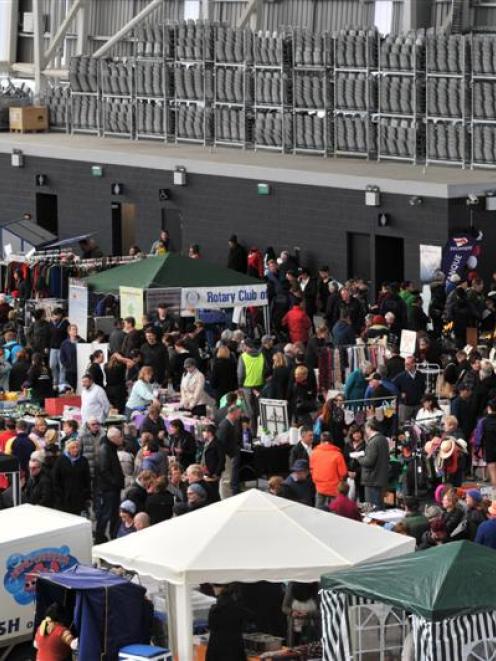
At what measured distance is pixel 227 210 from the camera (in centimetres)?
4222

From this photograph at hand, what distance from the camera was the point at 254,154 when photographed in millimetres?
44469

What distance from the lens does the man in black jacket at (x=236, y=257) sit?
40.6 metres

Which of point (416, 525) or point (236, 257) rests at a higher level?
point (416, 525)

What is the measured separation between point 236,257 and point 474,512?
18707 mm

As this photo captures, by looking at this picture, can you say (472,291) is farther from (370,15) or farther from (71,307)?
(370,15)

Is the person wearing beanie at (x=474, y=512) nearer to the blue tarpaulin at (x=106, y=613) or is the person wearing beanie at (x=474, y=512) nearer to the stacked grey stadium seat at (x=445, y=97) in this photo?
the blue tarpaulin at (x=106, y=613)

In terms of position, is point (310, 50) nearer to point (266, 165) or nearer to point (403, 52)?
point (403, 52)

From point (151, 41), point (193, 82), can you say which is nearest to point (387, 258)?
point (193, 82)

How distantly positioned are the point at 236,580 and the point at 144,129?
29636 millimetres

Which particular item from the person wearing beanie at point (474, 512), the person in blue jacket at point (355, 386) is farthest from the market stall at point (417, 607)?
the person in blue jacket at point (355, 386)

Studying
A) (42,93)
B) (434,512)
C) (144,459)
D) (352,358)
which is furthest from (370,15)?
(434,512)

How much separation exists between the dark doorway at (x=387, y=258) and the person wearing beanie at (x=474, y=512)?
1608 centimetres

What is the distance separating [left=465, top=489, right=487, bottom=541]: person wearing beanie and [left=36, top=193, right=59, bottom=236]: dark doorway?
1056 inches

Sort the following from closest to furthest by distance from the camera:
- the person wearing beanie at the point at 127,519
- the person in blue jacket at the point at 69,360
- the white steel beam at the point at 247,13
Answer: the person wearing beanie at the point at 127,519 → the person in blue jacket at the point at 69,360 → the white steel beam at the point at 247,13
